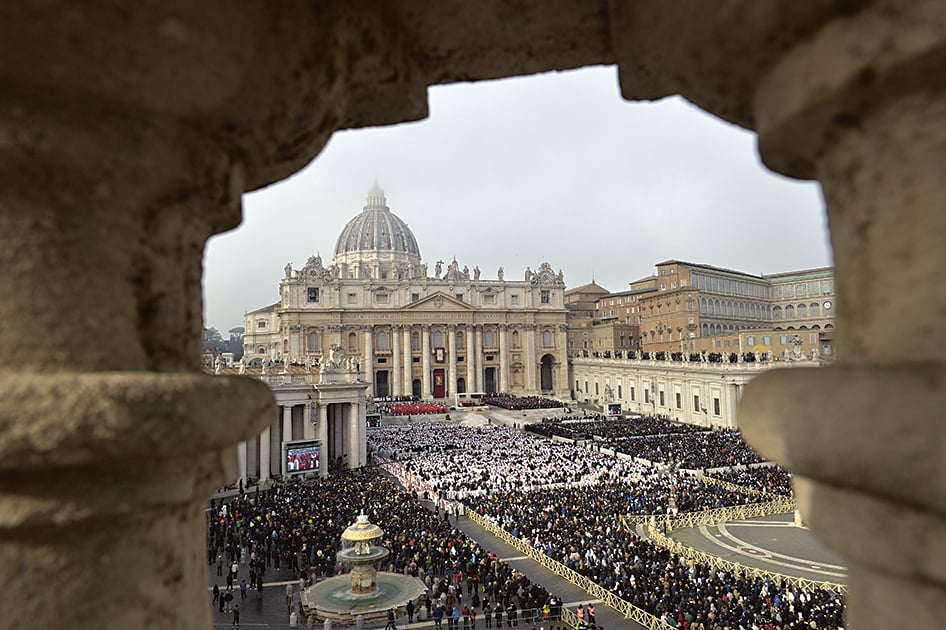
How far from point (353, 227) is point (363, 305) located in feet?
106

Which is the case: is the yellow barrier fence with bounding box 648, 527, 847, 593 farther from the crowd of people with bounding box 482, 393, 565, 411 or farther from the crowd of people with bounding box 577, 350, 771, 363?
the crowd of people with bounding box 482, 393, 565, 411

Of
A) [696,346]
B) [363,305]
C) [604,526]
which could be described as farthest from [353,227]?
[604,526]

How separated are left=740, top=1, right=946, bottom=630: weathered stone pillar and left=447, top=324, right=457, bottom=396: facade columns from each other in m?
69.9

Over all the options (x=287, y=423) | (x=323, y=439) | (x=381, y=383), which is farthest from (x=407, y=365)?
(x=287, y=423)

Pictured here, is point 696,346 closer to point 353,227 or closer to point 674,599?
point 674,599

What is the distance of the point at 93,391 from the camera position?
1.68 meters

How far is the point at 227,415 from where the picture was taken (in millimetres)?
1931

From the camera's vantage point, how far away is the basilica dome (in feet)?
311

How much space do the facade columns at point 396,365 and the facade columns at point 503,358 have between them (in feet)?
39.5

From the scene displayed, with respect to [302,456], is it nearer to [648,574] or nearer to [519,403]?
[648,574]

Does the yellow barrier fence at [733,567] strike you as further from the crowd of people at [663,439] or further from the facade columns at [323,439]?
the facade columns at [323,439]

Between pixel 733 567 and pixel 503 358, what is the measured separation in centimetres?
5627

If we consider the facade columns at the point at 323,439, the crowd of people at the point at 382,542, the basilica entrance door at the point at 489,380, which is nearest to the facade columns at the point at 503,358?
the basilica entrance door at the point at 489,380

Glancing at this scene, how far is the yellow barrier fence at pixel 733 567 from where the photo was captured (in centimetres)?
1605
